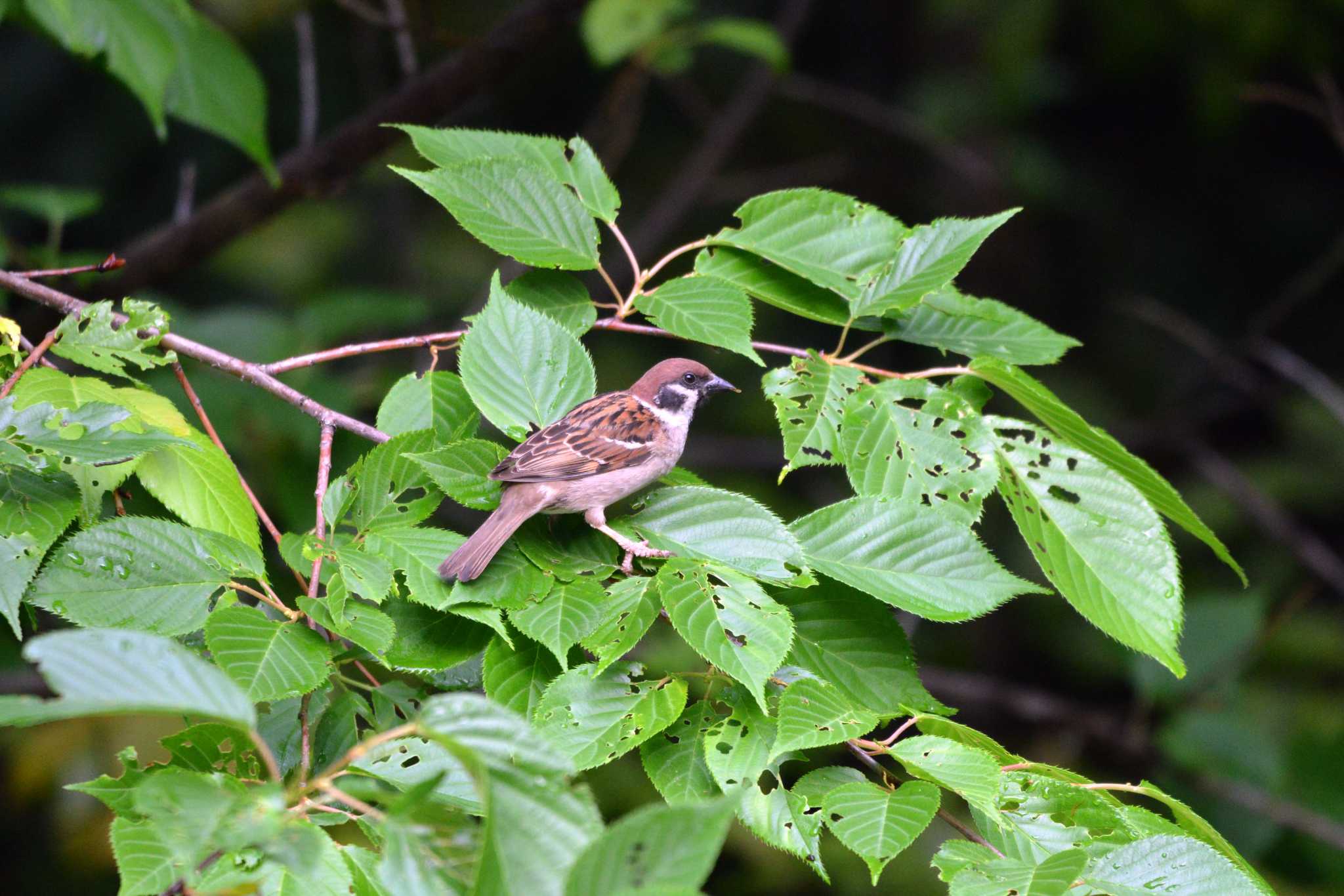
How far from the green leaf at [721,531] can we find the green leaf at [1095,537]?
563 millimetres

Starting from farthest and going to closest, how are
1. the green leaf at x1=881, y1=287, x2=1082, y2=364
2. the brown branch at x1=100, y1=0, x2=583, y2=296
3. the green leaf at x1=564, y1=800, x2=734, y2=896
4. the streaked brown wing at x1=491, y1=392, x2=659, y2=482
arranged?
the brown branch at x1=100, y1=0, x2=583, y2=296
the green leaf at x1=881, y1=287, x2=1082, y2=364
the streaked brown wing at x1=491, y1=392, x2=659, y2=482
the green leaf at x1=564, y1=800, x2=734, y2=896

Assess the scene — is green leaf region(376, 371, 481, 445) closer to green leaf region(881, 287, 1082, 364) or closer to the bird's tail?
the bird's tail

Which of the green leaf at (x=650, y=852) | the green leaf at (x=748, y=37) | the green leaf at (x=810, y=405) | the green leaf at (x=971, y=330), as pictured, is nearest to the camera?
the green leaf at (x=650, y=852)

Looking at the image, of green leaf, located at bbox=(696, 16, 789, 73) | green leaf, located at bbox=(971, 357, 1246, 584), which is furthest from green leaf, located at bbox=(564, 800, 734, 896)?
green leaf, located at bbox=(696, 16, 789, 73)

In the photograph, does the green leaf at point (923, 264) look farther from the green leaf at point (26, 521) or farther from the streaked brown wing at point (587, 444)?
the green leaf at point (26, 521)

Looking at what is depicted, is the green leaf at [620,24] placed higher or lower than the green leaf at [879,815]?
higher

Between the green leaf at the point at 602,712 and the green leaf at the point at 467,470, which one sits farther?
the green leaf at the point at 467,470

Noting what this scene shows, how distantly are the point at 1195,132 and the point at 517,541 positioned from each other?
26.9 ft

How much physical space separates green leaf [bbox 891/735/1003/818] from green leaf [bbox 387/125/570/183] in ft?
5.16

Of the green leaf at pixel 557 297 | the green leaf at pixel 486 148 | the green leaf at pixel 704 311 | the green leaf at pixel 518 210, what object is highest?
the green leaf at pixel 486 148

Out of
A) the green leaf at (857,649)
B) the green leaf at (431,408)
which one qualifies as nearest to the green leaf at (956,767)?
the green leaf at (857,649)

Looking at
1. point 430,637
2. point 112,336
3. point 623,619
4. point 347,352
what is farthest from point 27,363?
point 623,619

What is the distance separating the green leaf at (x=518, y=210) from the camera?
260 centimetres

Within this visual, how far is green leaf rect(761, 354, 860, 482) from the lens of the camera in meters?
2.42
